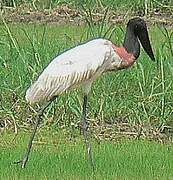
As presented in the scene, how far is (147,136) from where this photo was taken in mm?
8773

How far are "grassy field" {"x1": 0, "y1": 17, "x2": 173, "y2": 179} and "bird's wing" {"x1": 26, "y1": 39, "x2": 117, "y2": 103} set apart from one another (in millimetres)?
605

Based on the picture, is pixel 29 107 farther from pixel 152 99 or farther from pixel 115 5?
pixel 115 5

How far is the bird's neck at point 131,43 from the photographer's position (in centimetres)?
734

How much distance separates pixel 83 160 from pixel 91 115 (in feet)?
6.18

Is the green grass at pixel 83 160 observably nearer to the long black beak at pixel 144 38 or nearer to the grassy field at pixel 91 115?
the grassy field at pixel 91 115

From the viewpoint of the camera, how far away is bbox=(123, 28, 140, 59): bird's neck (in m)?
7.34

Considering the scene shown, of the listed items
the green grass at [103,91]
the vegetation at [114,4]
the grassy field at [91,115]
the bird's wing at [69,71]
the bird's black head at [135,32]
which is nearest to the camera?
the bird's wing at [69,71]

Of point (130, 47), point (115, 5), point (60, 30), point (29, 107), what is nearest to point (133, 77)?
point (29, 107)

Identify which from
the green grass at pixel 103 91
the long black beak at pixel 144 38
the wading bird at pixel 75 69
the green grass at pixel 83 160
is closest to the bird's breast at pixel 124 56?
the wading bird at pixel 75 69

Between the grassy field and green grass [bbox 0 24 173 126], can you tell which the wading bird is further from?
green grass [bbox 0 24 173 126]

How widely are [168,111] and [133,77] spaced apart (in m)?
0.83

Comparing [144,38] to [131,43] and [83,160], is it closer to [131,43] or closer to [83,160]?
[131,43]

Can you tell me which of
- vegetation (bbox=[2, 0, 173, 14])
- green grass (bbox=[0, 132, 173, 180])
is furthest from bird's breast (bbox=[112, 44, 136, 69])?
vegetation (bbox=[2, 0, 173, 14])

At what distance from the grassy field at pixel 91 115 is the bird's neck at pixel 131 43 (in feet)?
2.93
